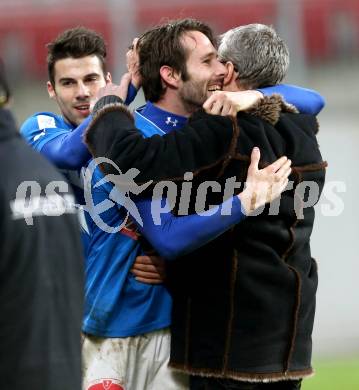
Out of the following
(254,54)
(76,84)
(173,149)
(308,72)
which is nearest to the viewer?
(173,149)

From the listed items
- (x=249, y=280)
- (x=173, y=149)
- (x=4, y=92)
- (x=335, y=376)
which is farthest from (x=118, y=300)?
(x=335, y=376)

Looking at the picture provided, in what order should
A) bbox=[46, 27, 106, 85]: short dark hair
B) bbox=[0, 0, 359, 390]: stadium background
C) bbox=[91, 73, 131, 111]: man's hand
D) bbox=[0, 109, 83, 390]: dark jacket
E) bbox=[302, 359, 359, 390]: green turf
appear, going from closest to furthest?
bbox=[0, 109, 83, 390]: dark jacket
bbox=[91, 73, 131, 111]: man's hand
bbox=[46, 27, 106, 85]: short dark hair
bbox=[302, 359, 359, 390]: green turf
bbox=[0, 0, 359, 390]: stadium background

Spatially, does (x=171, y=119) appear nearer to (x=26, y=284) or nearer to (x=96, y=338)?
(x=96, y=338)

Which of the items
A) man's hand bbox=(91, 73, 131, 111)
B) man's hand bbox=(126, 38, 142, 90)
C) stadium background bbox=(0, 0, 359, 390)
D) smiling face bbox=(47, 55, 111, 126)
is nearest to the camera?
man's hand bbox=(91, 73, 131, 111)

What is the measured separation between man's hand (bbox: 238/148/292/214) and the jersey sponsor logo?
1.03 meters

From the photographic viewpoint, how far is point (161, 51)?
4.09 meters

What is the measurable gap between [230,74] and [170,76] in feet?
0.78

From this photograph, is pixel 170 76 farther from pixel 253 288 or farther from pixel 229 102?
pixel 253 288

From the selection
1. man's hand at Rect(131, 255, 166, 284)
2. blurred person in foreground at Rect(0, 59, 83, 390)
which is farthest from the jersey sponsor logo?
blurred person in foreground at Rect(0, 59, 83, 390)

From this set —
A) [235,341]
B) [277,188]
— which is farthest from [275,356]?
[277,188]

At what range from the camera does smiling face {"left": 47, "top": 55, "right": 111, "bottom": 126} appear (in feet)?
15.9

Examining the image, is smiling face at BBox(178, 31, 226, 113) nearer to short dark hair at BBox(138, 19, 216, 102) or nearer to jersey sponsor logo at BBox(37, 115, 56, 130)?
short dark hair at BBox(138, 19, 216, 102)

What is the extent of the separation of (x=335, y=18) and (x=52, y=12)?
267 cm

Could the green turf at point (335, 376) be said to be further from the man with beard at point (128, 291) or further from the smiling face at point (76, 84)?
the man with beard at point (128, 291)
